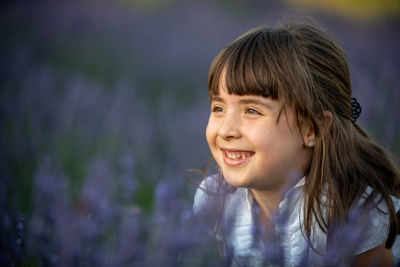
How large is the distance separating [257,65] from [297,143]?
1.24 feet

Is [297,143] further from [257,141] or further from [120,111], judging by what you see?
[120,111]

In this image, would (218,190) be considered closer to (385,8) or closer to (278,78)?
(278,78)

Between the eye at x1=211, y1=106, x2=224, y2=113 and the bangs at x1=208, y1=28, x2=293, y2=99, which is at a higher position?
the bangs at x1=208, y1=28, x2=293, y2=99

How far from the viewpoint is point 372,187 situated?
201cm

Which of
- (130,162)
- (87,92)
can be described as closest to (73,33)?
(87,92)

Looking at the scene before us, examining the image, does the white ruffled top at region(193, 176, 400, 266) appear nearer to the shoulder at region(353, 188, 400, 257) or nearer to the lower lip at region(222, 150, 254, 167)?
the shoulder at region(353, 188, 400, 257)

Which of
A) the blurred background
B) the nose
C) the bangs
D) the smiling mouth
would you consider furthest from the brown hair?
the blurred background

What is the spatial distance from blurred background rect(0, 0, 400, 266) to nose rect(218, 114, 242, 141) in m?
0.38

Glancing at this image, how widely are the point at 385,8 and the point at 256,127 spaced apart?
27.6 feet

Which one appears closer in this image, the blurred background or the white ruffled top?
the white ruffled top

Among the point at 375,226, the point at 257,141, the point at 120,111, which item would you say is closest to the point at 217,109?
the point at 257,141

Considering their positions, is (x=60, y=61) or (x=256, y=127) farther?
(x=60, y=61)

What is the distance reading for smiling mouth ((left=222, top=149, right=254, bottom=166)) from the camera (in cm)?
182

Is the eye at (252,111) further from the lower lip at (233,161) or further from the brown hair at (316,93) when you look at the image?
the lower lip at (233,161)
